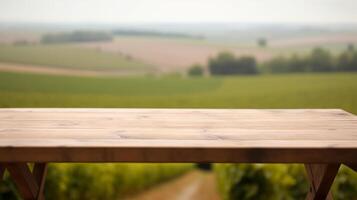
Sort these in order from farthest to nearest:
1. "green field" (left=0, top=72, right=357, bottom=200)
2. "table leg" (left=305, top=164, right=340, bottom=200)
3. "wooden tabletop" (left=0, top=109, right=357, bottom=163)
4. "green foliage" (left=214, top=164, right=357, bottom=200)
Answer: "green field" (left=0, top=72, right=357, bottom=200), "green foliage" (left=214, top=164, right=357, bottom=200), "table leg" (left=305, top=164, right=340, bottom=200), "wooden tabletop" (left=0, top=109, right=357, bottom=163)

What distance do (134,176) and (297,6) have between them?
2.05m

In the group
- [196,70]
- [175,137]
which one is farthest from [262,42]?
[175,137]

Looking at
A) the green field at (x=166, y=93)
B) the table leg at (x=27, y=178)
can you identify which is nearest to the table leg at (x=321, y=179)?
the table leg at (x=27, y=178)

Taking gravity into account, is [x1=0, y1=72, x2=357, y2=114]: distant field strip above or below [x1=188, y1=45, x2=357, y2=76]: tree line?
below

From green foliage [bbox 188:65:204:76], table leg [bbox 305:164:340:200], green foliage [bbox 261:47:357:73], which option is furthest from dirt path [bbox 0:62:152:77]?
table leg [bbox 305:164:340:200]

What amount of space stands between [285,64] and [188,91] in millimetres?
911

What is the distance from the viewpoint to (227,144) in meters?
1.38

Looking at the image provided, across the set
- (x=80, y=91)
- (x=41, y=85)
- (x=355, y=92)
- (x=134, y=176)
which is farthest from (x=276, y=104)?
(x=41, y=85)

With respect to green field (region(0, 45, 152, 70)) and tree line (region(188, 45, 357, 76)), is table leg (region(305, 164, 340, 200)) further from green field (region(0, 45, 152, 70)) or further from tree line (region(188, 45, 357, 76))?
green field (region(0, 45, 152, 70))

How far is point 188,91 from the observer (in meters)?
3.88

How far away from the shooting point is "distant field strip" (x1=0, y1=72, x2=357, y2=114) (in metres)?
3.74

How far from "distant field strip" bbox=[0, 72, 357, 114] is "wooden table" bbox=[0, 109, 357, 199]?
5.88 feet

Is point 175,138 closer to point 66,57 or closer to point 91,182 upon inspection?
point 91,182

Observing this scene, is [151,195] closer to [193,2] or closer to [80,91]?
[80,91]
